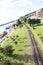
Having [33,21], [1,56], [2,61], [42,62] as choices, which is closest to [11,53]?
[1,56]

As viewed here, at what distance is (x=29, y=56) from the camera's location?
102 feet

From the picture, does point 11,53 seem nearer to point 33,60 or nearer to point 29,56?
point 29,56

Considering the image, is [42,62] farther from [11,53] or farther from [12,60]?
[11,53]

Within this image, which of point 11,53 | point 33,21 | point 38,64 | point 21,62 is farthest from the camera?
point 33,21

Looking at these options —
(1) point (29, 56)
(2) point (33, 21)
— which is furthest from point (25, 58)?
(2) point (33, 21)

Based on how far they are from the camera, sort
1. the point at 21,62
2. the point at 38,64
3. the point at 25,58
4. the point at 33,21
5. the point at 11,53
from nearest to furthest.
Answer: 1. the point at 38,64
2. the point at 21,62
3. the point at 25,58
4. the point at 11,53
5. the point at 33,21

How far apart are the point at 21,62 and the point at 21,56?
3632 mm

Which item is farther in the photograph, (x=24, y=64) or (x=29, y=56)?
(x=29, y=56)

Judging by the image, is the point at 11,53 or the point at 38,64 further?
the point at 11,53

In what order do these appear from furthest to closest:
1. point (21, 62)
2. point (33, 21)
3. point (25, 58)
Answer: point (33, 21), point (25, 58), point (21, 62)

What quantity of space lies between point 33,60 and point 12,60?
3.29m

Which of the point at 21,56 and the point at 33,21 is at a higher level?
the point at 33,21

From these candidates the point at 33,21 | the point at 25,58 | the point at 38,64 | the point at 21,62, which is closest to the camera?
the point at 38,64

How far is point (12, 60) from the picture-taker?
29.8 metres
